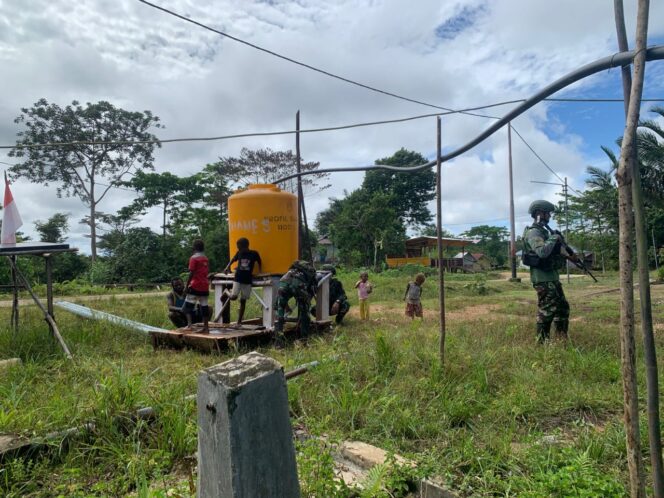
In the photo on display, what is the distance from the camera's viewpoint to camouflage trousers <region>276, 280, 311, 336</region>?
6.03 m

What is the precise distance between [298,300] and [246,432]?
4865 mm

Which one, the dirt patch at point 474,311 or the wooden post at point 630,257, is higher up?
the wooden post at point 630,257

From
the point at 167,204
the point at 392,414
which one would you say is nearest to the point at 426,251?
the point at 167,204

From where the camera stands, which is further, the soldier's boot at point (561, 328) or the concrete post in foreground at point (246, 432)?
the soldier's boot at point (561, 328)

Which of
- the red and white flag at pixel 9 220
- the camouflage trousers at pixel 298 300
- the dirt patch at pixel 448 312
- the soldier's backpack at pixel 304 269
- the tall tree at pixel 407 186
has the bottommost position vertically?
the dirt patch at pixel 448 312

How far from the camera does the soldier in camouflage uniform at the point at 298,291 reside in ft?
19.8

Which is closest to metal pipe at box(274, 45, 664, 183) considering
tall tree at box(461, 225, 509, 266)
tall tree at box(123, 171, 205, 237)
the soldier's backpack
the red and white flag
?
the soldier's backpack

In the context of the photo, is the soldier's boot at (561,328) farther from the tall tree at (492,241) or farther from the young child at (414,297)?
the tall tree at (492,241)

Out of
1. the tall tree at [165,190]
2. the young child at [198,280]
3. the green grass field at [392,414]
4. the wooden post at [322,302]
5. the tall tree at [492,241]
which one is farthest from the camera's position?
the tall tree at [492,241]

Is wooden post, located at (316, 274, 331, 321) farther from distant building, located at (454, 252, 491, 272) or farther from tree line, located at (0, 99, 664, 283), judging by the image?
distant building, located at (454, 252, 491, 272)

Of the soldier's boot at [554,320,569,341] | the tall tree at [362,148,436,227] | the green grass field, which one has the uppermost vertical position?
the tall tree at [362,148,436,227]

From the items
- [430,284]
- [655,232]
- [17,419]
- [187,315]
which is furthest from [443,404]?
[655,232]

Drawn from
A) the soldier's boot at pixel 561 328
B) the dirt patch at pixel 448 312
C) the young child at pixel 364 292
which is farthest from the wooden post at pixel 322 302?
the soldier's boot at pixel 561 328

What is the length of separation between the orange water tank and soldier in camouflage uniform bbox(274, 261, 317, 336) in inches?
13.9
